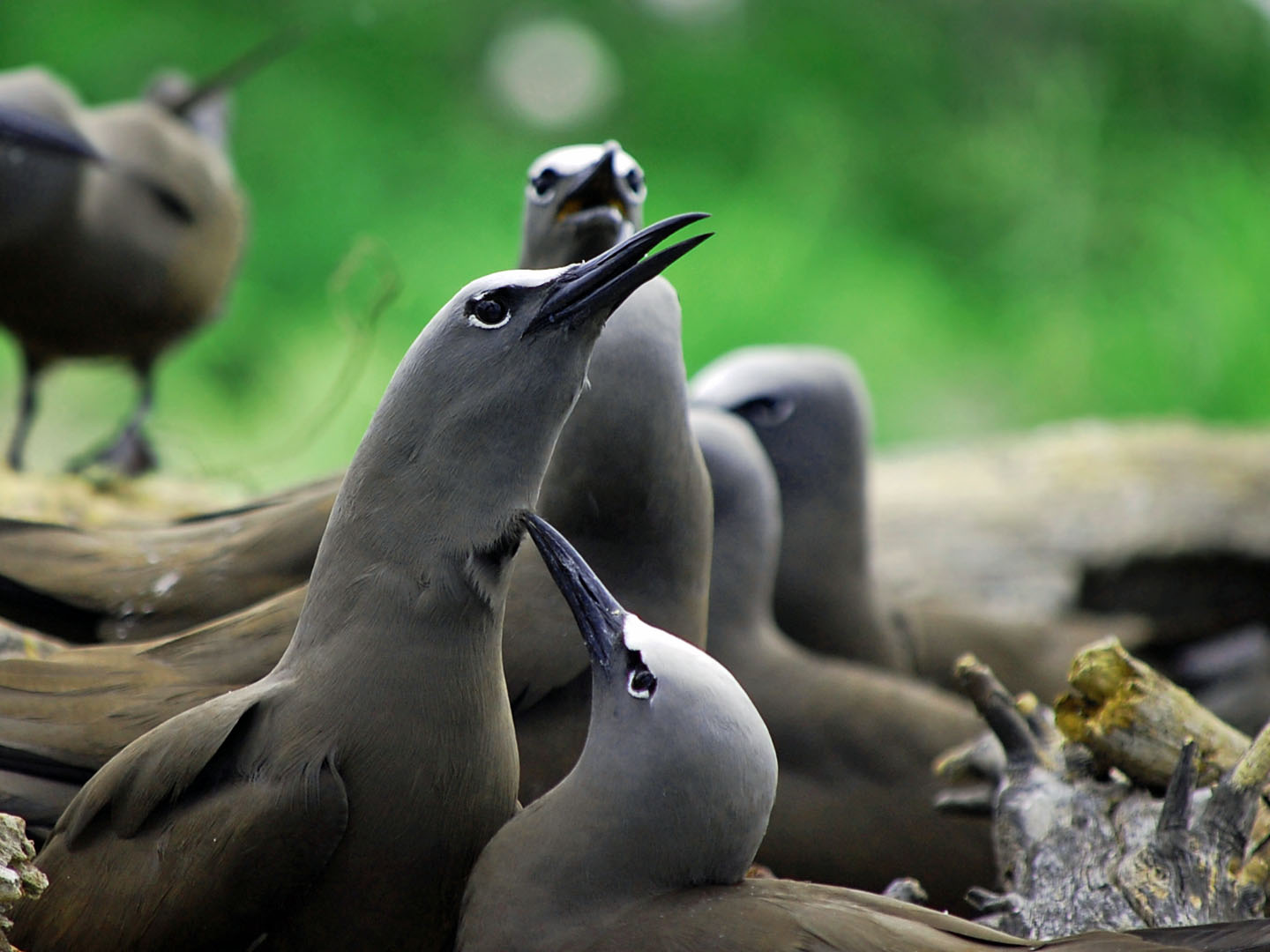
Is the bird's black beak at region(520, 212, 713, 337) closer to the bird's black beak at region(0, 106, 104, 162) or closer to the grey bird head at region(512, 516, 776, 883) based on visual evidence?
the grey bird head at region(512, 516, 776, 883)

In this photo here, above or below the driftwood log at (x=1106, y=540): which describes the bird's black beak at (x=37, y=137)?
above

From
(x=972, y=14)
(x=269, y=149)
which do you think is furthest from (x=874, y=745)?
(x=972, y=14)

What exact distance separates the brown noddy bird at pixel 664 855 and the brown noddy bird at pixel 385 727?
0.12 m

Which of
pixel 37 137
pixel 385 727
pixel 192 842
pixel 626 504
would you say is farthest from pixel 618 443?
pixel 37 137

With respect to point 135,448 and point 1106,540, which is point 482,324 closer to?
point 135,448

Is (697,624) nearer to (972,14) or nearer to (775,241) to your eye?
(775,241)

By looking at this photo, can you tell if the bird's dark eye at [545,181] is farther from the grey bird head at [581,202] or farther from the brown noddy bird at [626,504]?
the brown noddy bird at [626,504]

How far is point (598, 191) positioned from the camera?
103 inches

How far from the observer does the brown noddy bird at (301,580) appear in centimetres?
217

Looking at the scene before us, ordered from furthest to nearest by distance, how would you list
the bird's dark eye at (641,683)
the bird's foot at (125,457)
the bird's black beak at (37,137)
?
the bird's foot at (125,457)
the bird's black beak at (37,137)
the bird's dark eye at (641,683)

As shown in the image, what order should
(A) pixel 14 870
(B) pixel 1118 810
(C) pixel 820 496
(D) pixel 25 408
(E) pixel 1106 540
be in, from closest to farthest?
(A) pixel 14 870 → (B) pixel 1118 810 → (C) pixel 820 496 → (D) pixel 25 408 → (E) pixel 1106 540

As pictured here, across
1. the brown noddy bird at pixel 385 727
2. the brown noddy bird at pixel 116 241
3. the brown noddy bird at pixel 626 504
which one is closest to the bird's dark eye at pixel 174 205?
the brown noddy bird at pixel 116 241

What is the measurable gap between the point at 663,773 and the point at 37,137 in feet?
8.98

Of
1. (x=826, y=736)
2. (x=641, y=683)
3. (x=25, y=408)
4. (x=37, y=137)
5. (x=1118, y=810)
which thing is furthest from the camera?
(x=25, y=408)
